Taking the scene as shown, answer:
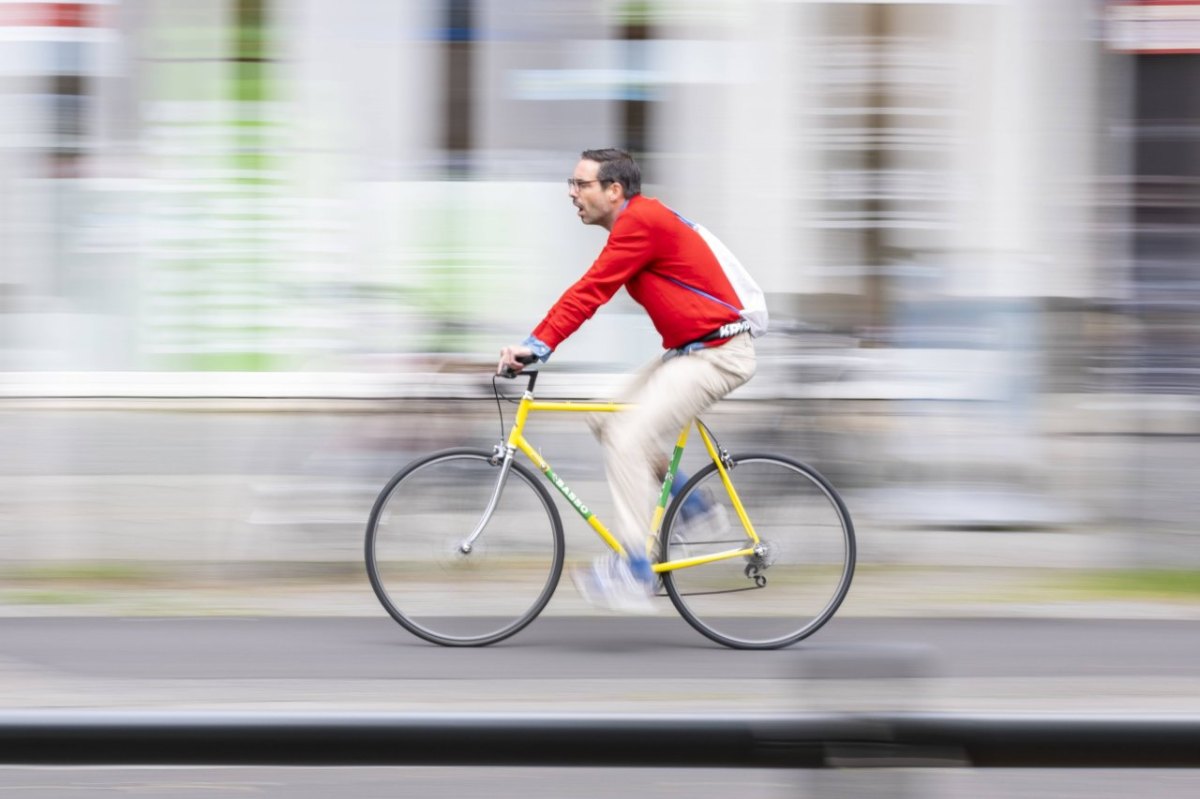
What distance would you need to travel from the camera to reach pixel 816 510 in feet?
19.3

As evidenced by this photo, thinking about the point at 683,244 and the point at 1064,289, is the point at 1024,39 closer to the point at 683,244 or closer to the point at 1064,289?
the point at 1064,289

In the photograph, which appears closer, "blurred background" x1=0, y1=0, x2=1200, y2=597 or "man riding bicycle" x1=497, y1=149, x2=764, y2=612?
"man riding bicycle" x1=497, y1=149, x2=764, y2=612

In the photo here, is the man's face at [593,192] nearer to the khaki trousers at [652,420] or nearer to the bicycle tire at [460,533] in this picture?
the khaki trousers at [652,420]

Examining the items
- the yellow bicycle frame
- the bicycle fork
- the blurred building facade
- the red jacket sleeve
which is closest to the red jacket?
the red jacket sleeve

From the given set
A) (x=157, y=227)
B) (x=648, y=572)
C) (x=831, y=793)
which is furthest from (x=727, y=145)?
(x=831, y=793)

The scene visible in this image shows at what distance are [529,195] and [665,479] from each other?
335 cm

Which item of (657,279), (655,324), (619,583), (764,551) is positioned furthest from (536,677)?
(657,279)

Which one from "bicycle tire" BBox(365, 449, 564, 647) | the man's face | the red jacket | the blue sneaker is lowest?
the blue sneaker

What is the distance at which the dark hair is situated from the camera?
576 centimetres

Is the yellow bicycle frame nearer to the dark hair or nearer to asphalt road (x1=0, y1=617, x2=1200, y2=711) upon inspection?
asphalt road (x1=0, y1=617, x2=1200, y2=711)

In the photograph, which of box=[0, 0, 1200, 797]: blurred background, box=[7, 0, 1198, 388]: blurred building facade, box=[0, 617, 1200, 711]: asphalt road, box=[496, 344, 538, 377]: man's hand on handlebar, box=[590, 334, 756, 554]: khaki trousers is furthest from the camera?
box=[7, 0, 1198, 388]: blurred building facade

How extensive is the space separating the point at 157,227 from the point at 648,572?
13.4 ft

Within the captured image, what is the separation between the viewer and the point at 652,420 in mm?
5715

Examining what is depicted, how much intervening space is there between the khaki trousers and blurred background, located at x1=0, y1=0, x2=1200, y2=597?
267 centimetres
